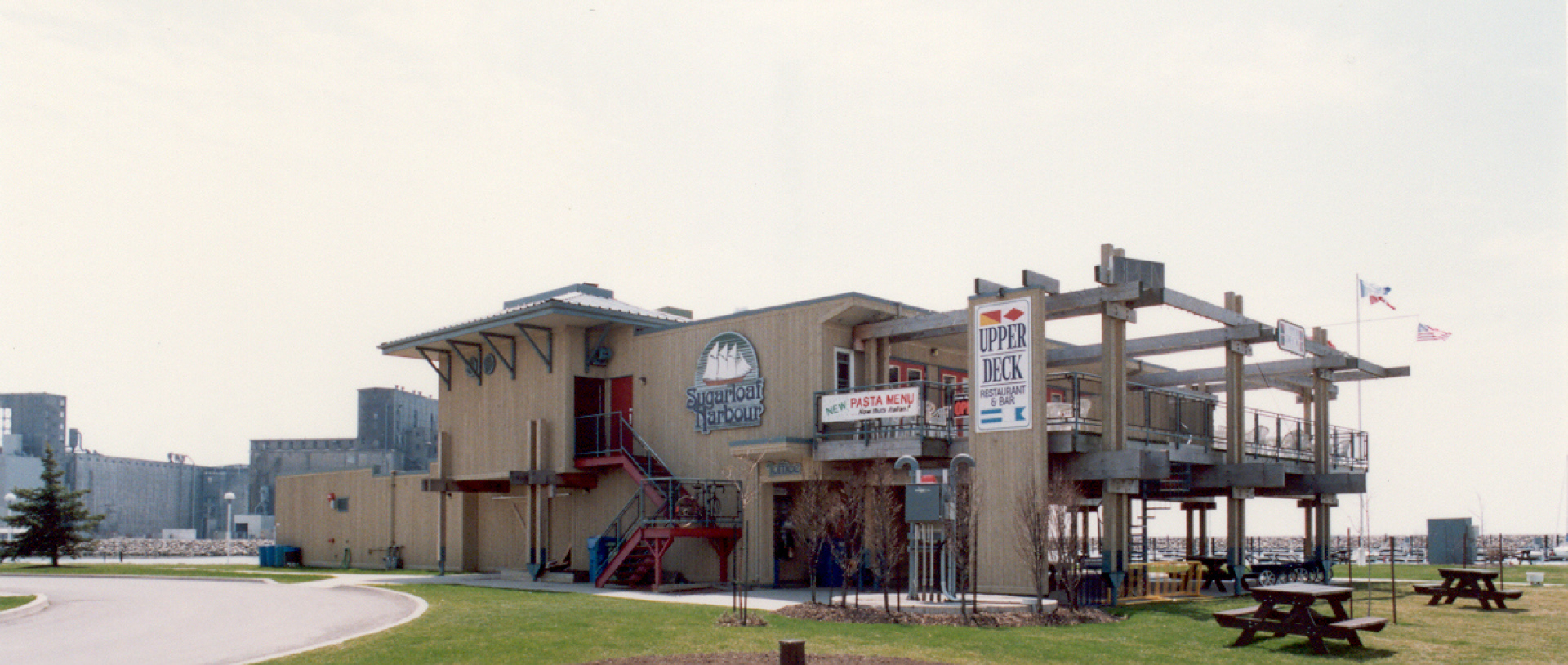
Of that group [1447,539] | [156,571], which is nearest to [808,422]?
[156,571]

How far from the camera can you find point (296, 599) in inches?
883

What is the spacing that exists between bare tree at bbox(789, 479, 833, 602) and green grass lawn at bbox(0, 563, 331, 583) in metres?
12.3

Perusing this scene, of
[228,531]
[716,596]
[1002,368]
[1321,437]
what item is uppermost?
[1002,368]

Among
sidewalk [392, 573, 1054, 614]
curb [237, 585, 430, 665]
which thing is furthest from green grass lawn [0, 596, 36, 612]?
sidewalk [392, 573, 1054, 614]

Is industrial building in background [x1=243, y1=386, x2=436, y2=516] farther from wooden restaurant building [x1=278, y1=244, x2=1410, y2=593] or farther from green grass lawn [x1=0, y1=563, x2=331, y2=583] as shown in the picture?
wooden restaurant building [x1=278, y1=244, x2=1410, y2=593]

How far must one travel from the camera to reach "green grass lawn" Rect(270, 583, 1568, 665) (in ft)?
43.1

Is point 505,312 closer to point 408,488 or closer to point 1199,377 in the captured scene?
point 408,488

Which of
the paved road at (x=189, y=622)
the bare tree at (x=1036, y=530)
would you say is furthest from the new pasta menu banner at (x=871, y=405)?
the paved road at (x=189, y=622)

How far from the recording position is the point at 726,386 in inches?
1070

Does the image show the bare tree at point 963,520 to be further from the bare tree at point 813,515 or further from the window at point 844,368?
the window at point 844,368

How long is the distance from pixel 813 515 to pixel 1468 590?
1106 cm

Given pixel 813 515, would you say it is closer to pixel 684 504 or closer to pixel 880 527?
pixel 880 527

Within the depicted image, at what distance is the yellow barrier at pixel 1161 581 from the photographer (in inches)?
872

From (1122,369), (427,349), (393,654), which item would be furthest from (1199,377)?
(393,654)
